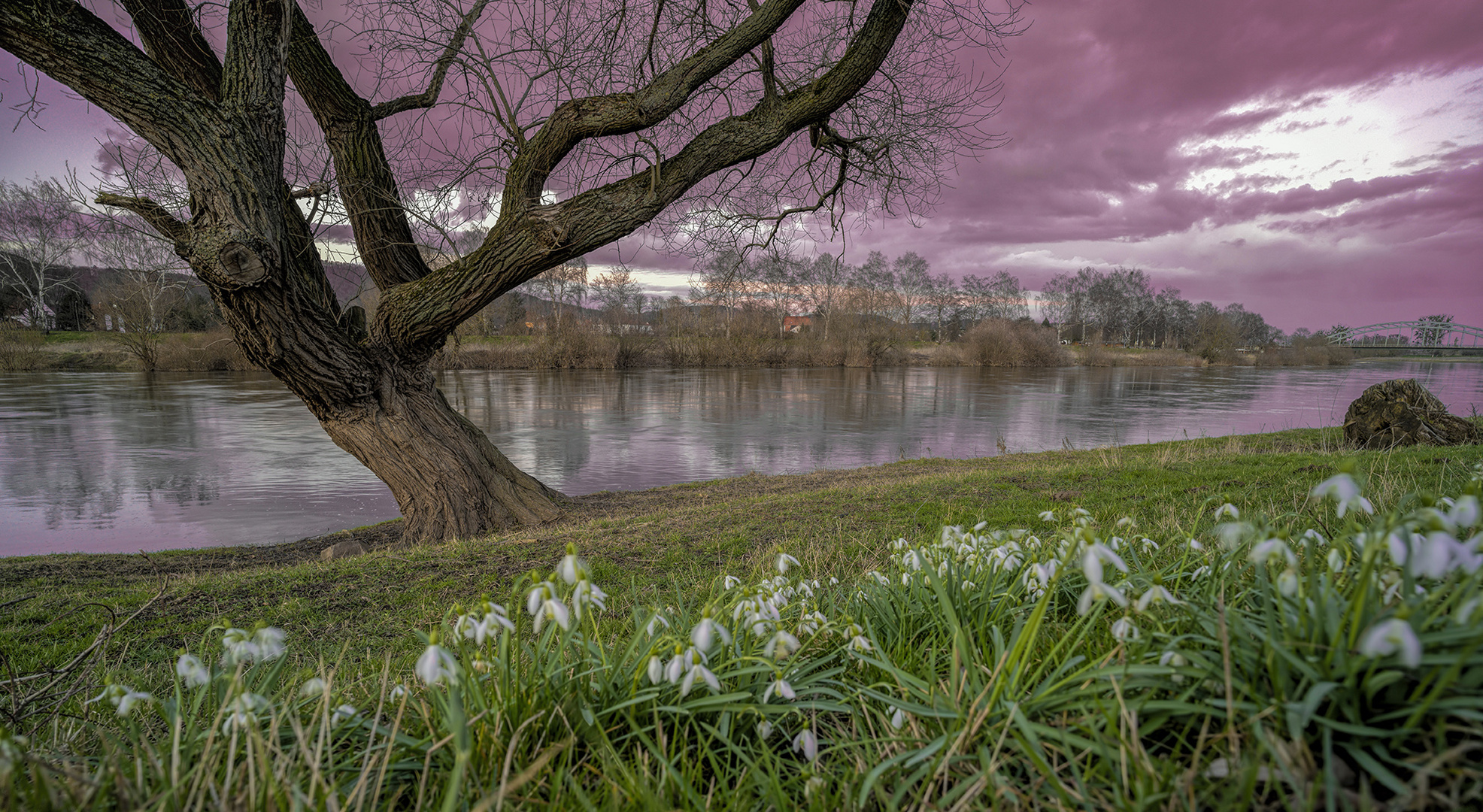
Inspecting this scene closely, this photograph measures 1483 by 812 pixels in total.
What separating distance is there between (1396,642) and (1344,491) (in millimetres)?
241

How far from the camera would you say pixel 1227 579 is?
1803mm

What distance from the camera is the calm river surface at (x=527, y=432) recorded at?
10.1m

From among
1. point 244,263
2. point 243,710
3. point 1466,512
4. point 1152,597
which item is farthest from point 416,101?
point 1466,512

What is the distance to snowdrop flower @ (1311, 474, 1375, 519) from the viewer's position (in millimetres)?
1032

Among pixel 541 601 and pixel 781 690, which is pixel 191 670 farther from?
pixel 781 690

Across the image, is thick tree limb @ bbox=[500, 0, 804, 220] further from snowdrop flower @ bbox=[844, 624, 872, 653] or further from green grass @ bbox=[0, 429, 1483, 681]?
snowdrop flower @ bbox=[844, 624, 872, 653]

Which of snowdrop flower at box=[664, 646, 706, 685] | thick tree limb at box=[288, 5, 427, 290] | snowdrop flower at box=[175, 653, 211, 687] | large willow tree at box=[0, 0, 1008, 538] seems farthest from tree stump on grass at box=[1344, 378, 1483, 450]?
thick tree limb at box=[288, 5, 427, 290]

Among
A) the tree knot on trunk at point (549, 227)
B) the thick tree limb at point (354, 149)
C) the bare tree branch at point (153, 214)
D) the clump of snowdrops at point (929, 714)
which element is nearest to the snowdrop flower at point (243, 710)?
the clump of snowdrops at point (929, 714)

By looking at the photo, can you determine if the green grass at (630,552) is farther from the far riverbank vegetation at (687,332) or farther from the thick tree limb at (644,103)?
the far riverbank vegetation at (687,332)

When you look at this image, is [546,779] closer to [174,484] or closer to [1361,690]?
[1361,690]

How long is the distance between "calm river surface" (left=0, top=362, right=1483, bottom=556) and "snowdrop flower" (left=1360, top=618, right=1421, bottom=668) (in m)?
11.3

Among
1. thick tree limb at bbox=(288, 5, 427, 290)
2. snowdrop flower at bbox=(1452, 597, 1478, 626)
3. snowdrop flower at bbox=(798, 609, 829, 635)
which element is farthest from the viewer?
thick tree limb at bbox=(288, 5, 427, 290)

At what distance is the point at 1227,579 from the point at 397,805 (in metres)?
2.32

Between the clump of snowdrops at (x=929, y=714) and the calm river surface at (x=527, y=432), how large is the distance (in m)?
9.64
